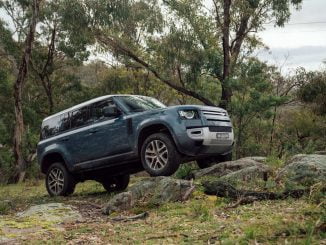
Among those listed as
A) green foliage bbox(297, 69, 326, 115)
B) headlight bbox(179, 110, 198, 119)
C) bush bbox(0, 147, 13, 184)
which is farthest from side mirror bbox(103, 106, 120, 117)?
bush bbox(0, 147, 13, 184)

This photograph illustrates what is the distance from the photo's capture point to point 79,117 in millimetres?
10594

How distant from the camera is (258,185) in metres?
7.92

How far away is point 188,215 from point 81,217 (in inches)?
88.5

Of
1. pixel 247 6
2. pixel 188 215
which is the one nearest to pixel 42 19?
pixel 247 6

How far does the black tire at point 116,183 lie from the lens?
11.8m

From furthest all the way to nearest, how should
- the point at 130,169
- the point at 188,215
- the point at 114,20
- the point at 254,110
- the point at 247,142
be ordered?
the point at 247,142
the point at 254,110
the point at 114,20
the point at 130,169
the point at 188,215

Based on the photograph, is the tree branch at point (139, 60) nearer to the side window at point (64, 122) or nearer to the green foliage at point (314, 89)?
the green foliage at point (314, 89)

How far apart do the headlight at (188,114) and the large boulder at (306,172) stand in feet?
6.33

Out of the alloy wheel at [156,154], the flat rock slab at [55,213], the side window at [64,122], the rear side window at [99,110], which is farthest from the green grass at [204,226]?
the side window at [64,122]

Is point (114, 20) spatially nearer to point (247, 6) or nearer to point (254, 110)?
point (247, 6)

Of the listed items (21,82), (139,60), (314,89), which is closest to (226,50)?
(139,60)

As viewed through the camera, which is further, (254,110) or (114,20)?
(254,110)

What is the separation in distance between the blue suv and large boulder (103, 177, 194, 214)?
→ 63 cm

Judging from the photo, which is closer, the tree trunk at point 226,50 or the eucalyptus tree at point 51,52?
the tree trunk at point 226,50
